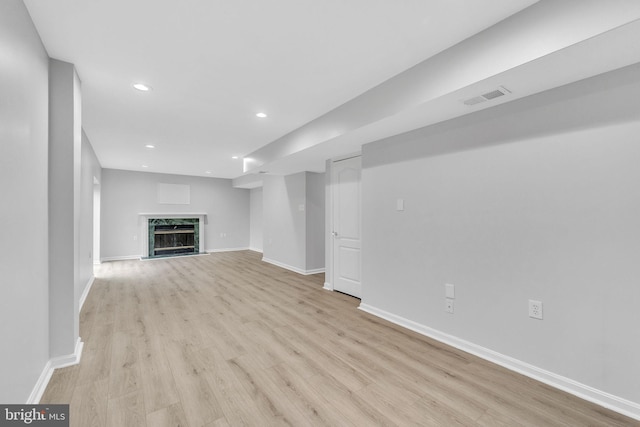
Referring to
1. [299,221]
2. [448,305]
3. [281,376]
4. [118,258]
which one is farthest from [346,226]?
[118,258]

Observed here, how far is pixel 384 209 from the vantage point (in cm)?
328

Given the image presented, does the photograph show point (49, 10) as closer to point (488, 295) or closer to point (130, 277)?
point (488, 295)

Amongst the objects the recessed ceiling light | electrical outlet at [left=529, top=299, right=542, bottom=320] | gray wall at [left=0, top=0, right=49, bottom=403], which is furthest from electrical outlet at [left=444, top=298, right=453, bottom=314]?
the recessed ceiling light

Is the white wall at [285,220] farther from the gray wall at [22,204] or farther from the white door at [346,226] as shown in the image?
the gray wall at [22,204]

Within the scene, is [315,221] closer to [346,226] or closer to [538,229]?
[346,226]

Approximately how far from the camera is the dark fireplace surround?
7867 millimetres

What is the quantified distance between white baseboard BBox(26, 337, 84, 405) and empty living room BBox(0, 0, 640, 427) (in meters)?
0.01

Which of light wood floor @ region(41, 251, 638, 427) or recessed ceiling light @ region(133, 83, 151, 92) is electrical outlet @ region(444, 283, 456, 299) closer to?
light wood floor @ region(41, 251, 638, 427)

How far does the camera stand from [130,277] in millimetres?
5340

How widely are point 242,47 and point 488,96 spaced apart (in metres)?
A: 1.91

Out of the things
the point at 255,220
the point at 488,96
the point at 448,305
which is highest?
the point at 488,96

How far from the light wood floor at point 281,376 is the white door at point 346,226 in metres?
0.67

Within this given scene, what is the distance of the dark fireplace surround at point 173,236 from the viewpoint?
7867 mm

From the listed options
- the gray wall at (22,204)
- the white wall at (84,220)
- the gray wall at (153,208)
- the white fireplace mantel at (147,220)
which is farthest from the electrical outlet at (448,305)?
the gray wall at (153,208)
